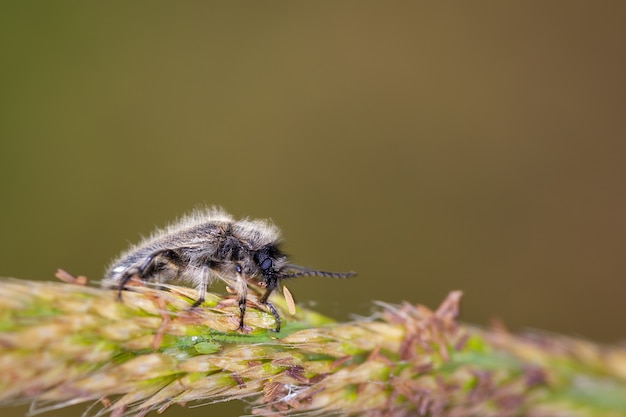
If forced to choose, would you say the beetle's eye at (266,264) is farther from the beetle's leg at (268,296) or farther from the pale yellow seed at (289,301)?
the pale yellow seed at (289,301)

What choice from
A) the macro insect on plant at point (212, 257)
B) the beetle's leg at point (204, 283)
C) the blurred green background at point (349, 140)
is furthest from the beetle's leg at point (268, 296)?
the blurred green background at point (349, 140)

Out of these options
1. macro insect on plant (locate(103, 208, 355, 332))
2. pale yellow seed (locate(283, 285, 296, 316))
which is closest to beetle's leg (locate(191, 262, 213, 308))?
macro insect on plant (locate(103, 208, 355, 332))

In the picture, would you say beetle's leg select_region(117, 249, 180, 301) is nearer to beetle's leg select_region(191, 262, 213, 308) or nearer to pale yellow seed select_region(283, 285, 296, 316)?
beetle's leg select_region(191, 262, 213, 308)

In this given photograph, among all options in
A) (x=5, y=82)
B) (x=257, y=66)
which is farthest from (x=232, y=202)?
(x=5, y=82)

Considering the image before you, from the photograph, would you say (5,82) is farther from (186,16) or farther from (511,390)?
(511,390)

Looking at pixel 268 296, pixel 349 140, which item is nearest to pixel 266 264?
pixel 268 296

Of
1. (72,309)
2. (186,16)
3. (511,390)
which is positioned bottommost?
(511,390)
